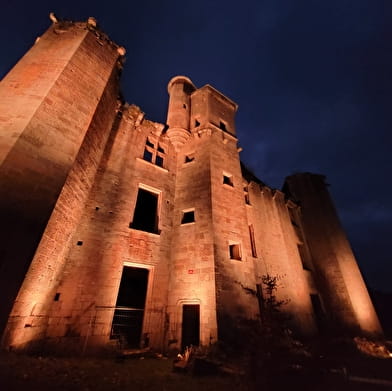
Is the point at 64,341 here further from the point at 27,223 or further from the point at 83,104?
the point at 83,104

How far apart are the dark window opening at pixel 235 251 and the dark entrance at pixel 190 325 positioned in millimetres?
2587

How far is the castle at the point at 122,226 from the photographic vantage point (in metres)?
5.51

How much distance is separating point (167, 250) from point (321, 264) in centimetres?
1182

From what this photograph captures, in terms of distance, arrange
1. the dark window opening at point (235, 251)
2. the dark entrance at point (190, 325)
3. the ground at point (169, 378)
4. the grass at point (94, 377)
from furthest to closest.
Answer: the dark window opening at point (235, 251) < the dark entrance at point (190, 325) < the ground at point (169, 378) < the grass at point (94, 377)

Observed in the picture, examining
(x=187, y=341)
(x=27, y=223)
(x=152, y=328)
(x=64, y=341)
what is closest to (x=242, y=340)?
(x=187, y=341)

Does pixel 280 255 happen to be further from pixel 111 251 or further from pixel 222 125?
pixel 111 251

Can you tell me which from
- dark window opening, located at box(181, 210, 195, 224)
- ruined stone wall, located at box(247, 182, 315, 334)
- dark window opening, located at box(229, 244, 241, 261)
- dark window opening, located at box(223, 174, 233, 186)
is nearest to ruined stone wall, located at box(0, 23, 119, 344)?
dark window opening, located at box(181, 210, 195, 224)

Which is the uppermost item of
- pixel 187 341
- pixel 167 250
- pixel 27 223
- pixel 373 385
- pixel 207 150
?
pixel 207 150

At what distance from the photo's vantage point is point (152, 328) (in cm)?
748

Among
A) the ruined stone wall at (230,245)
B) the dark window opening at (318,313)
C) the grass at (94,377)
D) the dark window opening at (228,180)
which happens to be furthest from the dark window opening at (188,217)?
the dark window opening at (318,313)

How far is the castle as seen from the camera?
18.1 ft

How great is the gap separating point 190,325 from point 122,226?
4.65 meters

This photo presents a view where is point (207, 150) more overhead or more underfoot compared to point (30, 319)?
more overhead

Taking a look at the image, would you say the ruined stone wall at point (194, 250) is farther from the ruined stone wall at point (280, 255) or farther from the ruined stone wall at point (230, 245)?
the ruined stone wall at point (280, 255)
